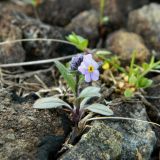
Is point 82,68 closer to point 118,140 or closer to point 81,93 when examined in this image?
point 81,93

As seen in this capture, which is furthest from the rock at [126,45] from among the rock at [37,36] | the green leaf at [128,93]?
the green leaf at [128,93]

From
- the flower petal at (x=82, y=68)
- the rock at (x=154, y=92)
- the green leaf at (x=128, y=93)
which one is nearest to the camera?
the flower petal at (x=82, y=68)

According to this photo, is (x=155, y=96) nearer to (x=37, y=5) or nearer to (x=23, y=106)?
(x=23, y=106)

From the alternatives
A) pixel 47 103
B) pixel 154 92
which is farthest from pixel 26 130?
pixel 154 92

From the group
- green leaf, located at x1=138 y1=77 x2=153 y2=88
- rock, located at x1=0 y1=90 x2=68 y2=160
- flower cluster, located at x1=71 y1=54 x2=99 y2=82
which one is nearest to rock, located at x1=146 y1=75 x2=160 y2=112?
green leaf, located at x1=138 y1=77 x2=153 y2=88

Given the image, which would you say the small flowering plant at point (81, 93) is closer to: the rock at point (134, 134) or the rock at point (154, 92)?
the rock at point (134, 134)

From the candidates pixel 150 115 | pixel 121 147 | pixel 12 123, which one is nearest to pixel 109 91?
pixel 150 115

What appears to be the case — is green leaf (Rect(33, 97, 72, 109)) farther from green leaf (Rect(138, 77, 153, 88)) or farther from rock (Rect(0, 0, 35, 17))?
rock (Rect(0, 0, 35, 17))
